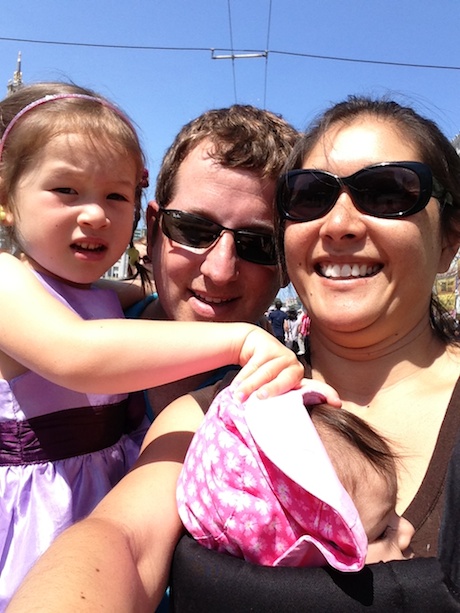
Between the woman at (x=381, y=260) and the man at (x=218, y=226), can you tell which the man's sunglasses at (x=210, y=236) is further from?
the woman at (x=381, y=260)

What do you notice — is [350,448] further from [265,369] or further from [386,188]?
[386,188]

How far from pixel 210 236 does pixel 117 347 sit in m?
0.89

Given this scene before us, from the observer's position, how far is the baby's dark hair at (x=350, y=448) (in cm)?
126

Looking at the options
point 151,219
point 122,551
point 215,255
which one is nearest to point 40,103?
point 151,219

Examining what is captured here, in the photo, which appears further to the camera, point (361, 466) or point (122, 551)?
point (361, 466)

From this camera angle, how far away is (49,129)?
1.85m

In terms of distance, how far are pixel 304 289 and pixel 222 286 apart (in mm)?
426

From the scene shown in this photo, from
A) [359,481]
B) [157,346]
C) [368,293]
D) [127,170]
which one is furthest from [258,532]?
[127,170]

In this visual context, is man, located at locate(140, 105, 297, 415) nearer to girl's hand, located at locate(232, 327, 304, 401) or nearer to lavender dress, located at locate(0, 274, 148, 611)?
lavender dress, located at locate(0, 274, 148, 611)

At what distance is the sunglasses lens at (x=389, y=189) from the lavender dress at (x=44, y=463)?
3.66 ft

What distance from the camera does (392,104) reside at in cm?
199

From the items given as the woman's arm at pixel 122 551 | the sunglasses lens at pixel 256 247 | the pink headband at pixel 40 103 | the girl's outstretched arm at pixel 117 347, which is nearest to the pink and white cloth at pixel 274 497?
the woman's arm at pixel 122 551

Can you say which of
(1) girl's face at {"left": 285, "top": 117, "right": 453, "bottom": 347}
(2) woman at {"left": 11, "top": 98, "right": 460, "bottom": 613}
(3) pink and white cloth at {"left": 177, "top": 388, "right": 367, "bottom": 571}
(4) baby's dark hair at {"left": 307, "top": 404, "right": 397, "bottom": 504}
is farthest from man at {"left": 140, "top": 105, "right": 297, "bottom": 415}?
(3) pink and white cloth at {"left": 177, "top": 388, "right": 367, "bottom": 571}

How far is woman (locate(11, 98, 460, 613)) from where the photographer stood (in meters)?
1.21
